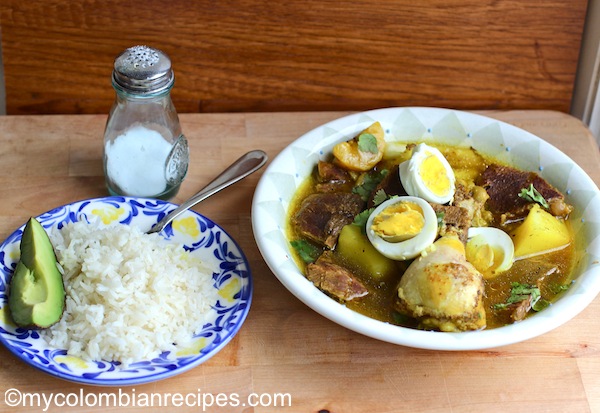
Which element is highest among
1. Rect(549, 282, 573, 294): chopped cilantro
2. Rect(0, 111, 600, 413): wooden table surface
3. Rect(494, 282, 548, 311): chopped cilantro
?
Rect(494, 282, 548, 311): chopped cilantro

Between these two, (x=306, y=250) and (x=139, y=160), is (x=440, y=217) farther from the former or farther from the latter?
(x=139, y=160)

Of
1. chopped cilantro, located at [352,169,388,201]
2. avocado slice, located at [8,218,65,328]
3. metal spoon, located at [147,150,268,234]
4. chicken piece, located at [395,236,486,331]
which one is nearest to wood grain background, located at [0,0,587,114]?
metal spoon, located at [147,150,268,234]

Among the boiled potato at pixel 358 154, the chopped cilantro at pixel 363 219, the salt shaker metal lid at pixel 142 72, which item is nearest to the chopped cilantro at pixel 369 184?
the boiled potato at pixel 358 154

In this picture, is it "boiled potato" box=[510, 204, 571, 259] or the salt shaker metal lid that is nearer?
the salt shaker metal lid

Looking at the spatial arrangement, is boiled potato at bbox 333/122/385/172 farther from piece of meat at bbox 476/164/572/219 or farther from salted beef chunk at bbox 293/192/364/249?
piece of meat at bbox 476/164/572/219

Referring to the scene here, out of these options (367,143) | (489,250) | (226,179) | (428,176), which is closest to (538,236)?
(489,250)

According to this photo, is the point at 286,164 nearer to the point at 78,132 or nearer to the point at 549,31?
the point at 78,132

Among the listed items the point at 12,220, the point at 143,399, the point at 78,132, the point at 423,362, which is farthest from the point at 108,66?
the point at 423,362

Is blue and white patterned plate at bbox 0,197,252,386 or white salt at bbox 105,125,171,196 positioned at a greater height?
white salt at bbox 105,125,171,196
